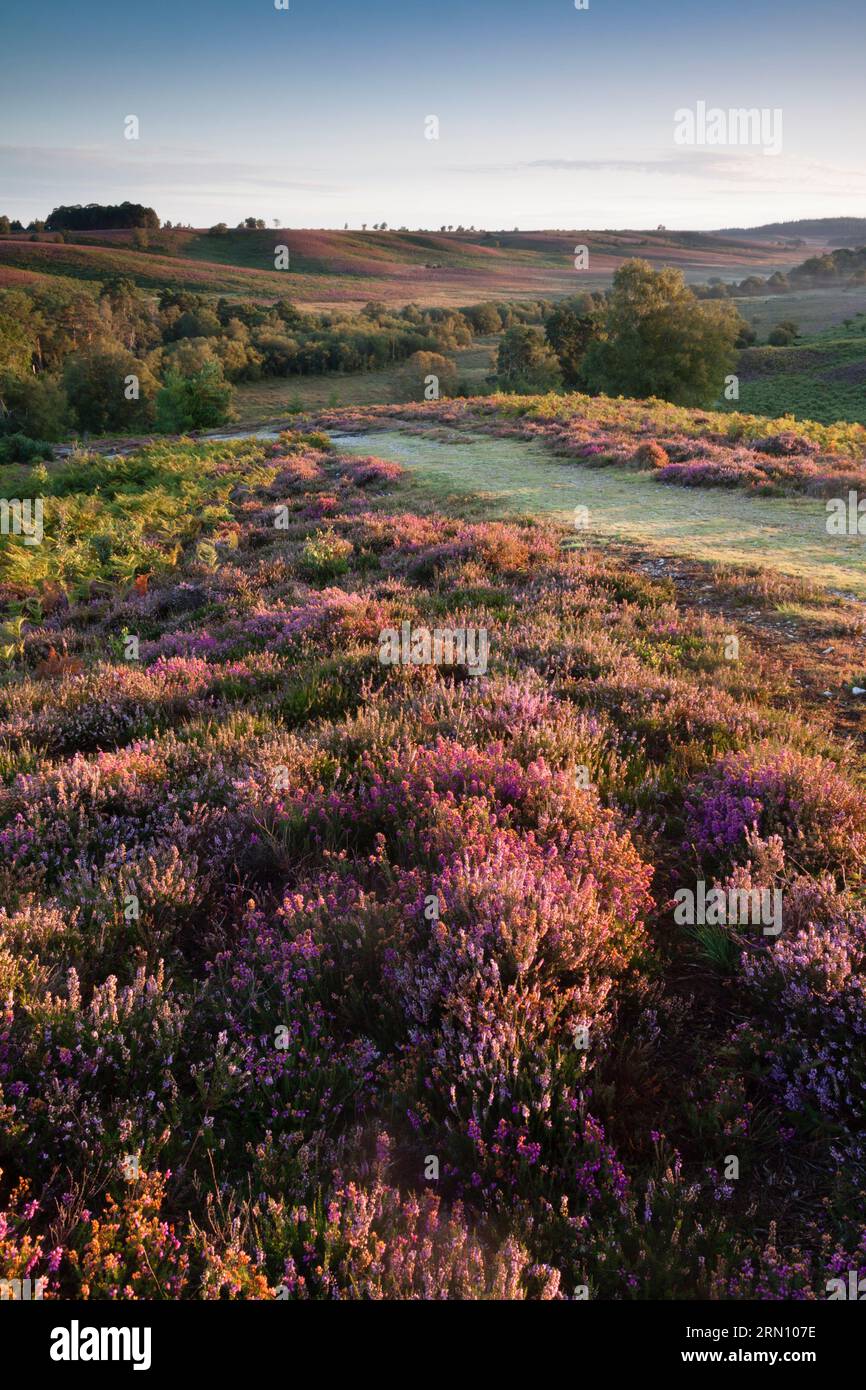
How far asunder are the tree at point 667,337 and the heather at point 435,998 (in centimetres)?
5294

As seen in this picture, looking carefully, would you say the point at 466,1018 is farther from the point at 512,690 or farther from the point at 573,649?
the point at 573,649

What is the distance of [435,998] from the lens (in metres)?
2.87

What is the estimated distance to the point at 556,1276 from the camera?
1.95 metres

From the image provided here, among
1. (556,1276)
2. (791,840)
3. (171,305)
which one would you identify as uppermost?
(171,305)

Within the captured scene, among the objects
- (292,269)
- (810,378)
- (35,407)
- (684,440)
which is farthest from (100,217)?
(684,440)

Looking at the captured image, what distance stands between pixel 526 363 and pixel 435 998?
7238 centimetres

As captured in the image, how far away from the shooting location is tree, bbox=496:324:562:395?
2504 inches

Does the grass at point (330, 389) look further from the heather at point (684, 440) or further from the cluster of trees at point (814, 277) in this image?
the cluster of trees at point (814, 277)

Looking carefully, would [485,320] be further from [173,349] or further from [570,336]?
[570,336]

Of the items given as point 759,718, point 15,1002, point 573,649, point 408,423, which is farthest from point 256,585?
point 408,423

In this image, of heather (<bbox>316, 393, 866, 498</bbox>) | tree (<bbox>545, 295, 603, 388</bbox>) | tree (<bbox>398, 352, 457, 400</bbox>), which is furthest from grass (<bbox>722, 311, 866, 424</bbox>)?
heather (<bbox>316, 393, 866, 498</bbox>)

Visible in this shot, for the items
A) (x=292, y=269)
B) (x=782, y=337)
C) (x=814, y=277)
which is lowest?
(x=782, y=337)

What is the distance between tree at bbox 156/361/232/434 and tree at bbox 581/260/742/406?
31.4 metres
